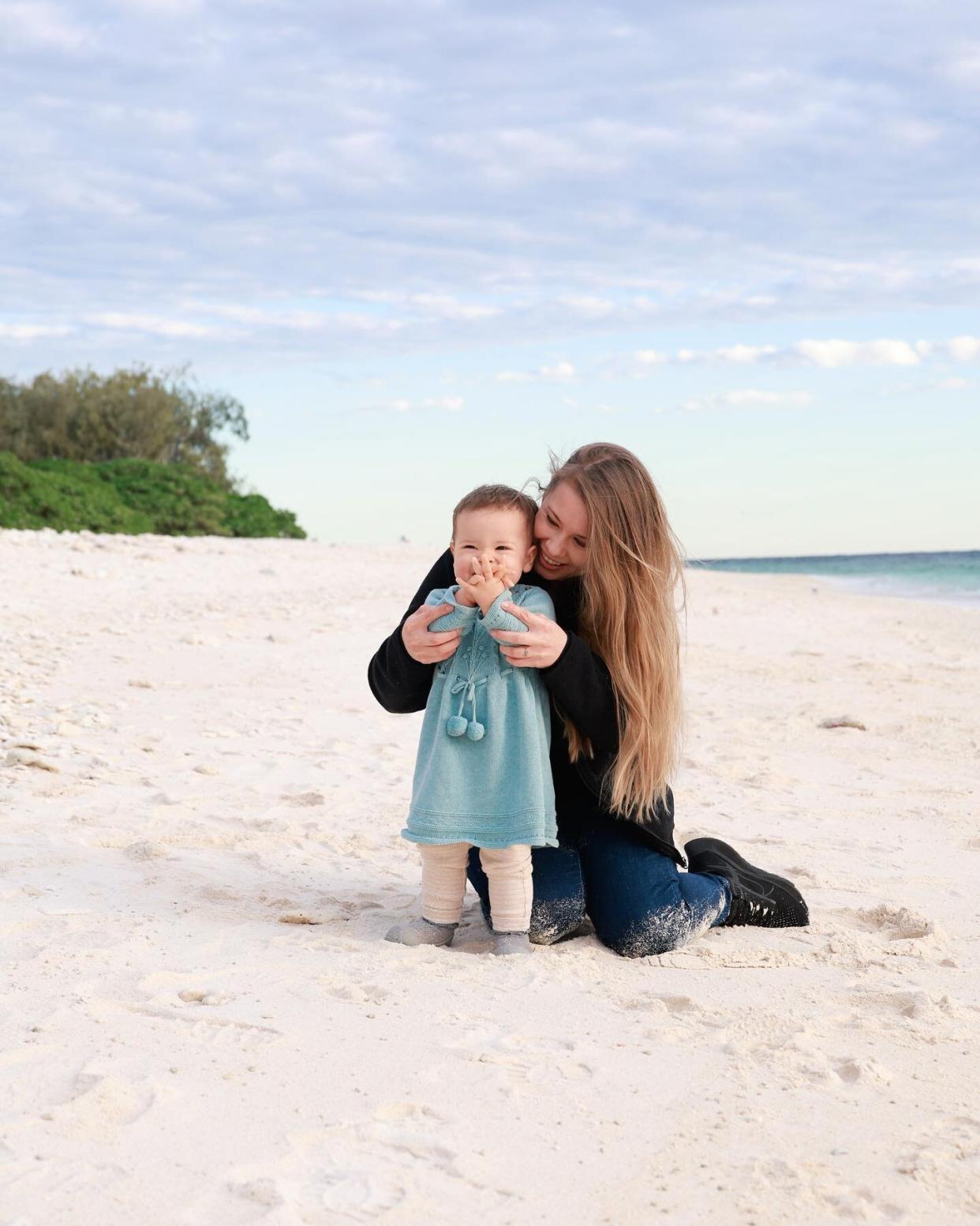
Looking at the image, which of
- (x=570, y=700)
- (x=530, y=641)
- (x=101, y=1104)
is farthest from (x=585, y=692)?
(x=101, y=1104)

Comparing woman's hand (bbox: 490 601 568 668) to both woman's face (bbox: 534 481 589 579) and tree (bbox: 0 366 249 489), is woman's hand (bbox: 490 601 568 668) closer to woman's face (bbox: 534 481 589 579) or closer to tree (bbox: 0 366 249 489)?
woman's face (bbox: 534 481 589 579)

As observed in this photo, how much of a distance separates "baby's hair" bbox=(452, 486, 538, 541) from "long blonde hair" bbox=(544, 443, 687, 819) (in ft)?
0.53

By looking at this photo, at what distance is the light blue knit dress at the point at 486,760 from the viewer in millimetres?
3178

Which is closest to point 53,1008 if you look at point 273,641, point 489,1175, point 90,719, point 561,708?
point 489,1175

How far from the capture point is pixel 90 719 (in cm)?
598

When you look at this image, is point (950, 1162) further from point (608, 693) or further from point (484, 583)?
point (484, 583)

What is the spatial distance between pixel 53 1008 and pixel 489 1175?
1126mm

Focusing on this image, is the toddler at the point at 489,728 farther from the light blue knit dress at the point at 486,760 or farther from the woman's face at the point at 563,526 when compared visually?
the woman's face at the point at 563,526

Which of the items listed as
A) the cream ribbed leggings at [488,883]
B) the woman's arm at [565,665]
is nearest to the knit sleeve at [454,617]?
the woman's arm at [565,665]

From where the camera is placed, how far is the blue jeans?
339 centimetres

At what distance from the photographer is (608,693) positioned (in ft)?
10.9

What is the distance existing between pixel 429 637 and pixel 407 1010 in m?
0.94

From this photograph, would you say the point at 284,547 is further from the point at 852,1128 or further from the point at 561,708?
the point at 852,1128

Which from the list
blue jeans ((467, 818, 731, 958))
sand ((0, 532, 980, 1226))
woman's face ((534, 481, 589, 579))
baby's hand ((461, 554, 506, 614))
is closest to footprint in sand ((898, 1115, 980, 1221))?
sand ((0, 532, 980, 1226))
